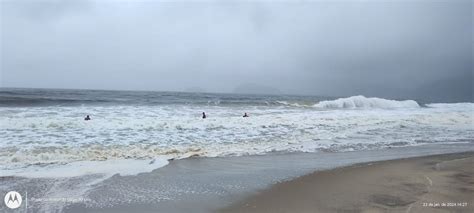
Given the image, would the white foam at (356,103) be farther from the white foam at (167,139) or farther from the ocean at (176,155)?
the ocean at (176,155)

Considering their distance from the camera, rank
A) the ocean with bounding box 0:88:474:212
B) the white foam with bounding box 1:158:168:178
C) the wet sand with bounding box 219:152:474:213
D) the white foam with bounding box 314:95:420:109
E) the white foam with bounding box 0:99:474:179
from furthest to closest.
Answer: the white foam with bounding box 314:95:420:109
the white foam with bounding box 0:99:474:179
the white foam with bounding box 1:158:168:178
the ocean with bounding box 0:88:474:212
the wet sand with bounding box 219:152:474:213

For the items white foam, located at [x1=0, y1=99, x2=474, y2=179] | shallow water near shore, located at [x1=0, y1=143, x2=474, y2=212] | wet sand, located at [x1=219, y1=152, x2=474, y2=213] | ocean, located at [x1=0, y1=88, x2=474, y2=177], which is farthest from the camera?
white foam, located at [x1=0, y1=99, x2=474, y2=179]

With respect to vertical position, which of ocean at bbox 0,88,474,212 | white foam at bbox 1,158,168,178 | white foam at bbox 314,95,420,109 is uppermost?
white foam at bbox 314,95,420,109

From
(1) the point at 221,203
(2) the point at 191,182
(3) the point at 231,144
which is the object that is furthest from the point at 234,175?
(3) the point at 231,144

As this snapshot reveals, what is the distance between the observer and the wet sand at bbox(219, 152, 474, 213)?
5.68m

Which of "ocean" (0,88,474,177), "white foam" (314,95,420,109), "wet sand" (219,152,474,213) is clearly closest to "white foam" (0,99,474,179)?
"ocean" (0,88,474,177)

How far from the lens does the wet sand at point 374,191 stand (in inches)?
224

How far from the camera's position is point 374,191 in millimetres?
6703

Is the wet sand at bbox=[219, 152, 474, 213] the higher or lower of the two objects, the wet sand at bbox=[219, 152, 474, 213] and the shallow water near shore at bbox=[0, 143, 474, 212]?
the higher

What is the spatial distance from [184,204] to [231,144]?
6319mm

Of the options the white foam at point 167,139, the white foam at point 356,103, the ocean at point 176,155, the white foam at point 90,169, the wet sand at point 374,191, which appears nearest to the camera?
the wet sand at point 374,191

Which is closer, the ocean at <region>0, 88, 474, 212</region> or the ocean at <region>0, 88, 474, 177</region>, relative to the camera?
the ocean at <region>0, 88, 474, 212</region>

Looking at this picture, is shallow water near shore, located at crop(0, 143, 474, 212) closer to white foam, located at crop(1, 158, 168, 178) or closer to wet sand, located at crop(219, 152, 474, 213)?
white foam, located at crop(1, 158, 168, 178)

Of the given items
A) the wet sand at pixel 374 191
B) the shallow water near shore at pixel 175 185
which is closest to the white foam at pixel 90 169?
the shallow water near shore at pixel 175 185
